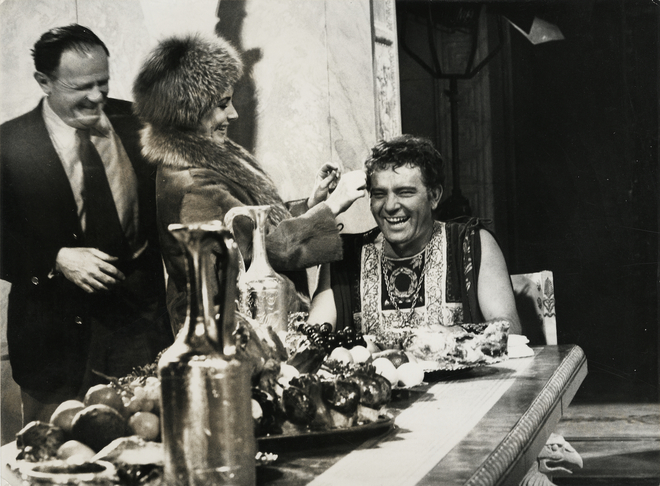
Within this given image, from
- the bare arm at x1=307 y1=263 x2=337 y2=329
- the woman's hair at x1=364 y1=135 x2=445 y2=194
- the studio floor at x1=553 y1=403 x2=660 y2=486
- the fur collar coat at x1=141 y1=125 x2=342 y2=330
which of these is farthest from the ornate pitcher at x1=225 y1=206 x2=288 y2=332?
the studio floor at x1=553 y1=403 x2=660 y2=486

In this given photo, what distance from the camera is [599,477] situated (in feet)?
10.6

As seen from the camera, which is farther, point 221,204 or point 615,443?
point 615,443

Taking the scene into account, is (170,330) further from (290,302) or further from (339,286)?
(339,286)

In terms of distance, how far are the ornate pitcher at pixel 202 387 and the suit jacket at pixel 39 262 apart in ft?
4.03

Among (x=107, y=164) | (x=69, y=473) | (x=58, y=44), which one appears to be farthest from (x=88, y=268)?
(x=69, y=473)

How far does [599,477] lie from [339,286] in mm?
1518

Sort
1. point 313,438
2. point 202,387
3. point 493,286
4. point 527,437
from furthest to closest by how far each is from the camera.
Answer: point 493,286 → point 527,437 → point 313,438 → point 202,387

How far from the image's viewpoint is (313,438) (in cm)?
116

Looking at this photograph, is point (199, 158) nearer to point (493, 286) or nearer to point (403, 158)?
point (403, 158)

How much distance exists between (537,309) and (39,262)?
1.95 m

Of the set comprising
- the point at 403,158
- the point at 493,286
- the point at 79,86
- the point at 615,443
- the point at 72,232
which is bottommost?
the point at 615,443

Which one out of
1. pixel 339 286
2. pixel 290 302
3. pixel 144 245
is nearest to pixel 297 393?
pixel 144 245

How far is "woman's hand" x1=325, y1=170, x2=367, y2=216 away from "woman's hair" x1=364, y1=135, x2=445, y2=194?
0.05 m

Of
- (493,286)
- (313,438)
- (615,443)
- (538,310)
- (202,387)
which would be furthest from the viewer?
(615,443)
